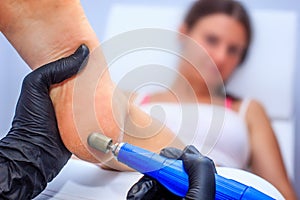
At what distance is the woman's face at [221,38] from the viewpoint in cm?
132

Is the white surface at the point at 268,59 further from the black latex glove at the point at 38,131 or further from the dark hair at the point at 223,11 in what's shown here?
the black latex glove at the point at 38,131

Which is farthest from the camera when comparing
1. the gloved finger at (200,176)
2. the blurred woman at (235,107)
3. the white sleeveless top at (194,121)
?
the blurred woman at (235,107)

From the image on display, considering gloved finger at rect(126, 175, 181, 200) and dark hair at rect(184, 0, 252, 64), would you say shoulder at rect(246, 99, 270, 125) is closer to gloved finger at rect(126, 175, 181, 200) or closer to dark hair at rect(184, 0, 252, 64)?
dark hair at rect(184, 0, 252, 64)

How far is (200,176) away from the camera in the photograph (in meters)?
0.54

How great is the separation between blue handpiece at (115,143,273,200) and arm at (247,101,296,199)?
2.51 feet

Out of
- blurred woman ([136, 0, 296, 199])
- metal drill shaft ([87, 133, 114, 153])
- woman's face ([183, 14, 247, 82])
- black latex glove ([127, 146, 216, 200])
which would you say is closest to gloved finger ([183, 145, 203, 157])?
black latex glove ([127, 146, 216, 200])

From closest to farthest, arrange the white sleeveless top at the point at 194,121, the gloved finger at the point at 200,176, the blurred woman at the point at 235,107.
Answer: the gloved finger at the point at 200,176
the white sleeveless top at the point at 194,121
the blurred woman at the point at 235,107

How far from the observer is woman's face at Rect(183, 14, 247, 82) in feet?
4.32

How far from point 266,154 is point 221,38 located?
0.39 meters

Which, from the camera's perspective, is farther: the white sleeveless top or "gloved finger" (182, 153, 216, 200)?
the white sleeveless top

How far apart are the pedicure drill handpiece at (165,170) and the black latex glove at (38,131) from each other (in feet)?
0.23

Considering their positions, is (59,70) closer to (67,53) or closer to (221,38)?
(67,53)

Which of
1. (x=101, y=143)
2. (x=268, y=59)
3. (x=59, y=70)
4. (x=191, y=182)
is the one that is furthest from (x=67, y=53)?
(x=268, y=59)

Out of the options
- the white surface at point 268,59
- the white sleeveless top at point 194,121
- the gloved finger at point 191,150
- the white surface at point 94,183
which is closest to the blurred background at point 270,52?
the white surface at point 268,59
